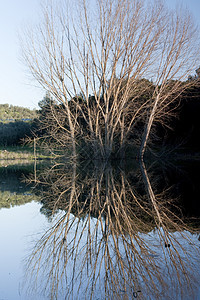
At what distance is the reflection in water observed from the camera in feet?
7.86

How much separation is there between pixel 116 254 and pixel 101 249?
0.21 meters

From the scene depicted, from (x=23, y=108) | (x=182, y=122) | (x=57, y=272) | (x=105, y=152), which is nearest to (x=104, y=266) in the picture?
(x=57, y=272)

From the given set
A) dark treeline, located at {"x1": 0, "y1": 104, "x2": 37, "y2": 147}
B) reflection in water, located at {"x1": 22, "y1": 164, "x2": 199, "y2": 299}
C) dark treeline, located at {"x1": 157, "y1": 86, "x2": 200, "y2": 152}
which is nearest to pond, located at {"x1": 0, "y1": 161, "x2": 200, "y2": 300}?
reflection in water, located at {"x1": 22, "y1": 164, "x2": 199, "y2": 299}

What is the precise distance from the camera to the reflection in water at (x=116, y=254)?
2395mm

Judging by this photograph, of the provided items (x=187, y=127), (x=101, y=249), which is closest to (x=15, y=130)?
(x=187, y=127)

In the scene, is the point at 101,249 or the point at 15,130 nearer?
the point at 101,249

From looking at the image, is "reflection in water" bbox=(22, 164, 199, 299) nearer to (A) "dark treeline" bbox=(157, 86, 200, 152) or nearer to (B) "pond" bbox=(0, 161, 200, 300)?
(B) "pond" bbox=(0, 161, 200, 300)

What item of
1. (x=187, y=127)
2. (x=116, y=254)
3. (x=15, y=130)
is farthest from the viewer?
(x=15, y=130)

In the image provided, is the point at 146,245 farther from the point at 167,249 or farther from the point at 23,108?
the point at 23,108

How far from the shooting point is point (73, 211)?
5355 mm

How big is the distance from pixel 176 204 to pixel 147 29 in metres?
13.3

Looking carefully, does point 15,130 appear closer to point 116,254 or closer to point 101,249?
point 101,249

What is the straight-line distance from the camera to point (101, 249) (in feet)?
10.7

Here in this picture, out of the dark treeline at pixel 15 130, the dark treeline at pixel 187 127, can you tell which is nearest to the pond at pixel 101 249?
the dark treeline at pixel 187 127
